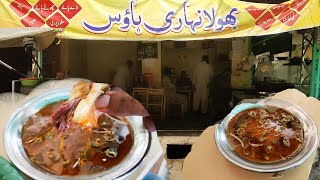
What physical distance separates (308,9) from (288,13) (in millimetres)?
302

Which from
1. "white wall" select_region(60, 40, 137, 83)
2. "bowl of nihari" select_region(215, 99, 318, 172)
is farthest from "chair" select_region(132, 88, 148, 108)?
"bowl of nihari" select_region(215, 99, 318, 172)

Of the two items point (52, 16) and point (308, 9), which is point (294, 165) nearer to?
point (308, 9)

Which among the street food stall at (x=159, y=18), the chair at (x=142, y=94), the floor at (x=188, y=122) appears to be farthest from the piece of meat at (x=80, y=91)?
the chair at (x=142, y=94)

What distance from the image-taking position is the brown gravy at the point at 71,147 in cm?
311

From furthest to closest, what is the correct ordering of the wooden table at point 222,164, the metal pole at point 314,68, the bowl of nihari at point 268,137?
the metal pole at point 314,68
the wooden table at point 222,164
the bowl of nihari at point 268,137

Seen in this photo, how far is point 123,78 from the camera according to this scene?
10.5 meters

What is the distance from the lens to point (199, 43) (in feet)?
37.2

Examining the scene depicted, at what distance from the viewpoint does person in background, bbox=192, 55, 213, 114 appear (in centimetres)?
1062

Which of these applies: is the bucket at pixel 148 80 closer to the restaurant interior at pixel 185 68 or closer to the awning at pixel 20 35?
the restaurant interior at pixel 185 68

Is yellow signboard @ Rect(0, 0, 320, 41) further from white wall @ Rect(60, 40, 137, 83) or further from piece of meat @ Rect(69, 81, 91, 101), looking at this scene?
white wall @ Rect(60, 40, 137, 83)

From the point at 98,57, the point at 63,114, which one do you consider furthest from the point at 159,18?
the point at 98,57

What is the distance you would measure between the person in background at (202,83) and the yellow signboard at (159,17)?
458 cm

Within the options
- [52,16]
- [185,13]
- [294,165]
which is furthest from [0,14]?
[294,165]

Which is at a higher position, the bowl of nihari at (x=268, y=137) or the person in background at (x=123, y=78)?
the bowl of nihari at (x=268, y=137)
